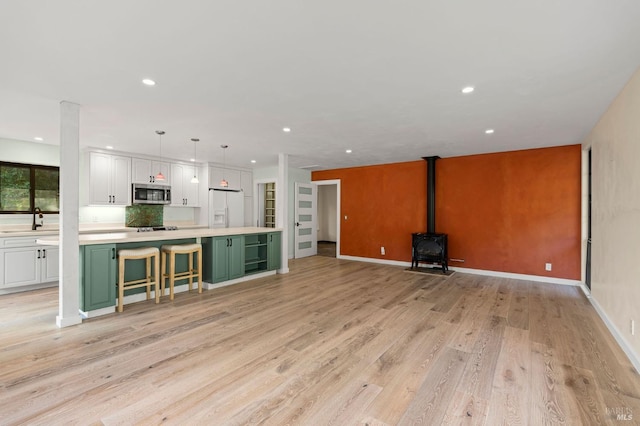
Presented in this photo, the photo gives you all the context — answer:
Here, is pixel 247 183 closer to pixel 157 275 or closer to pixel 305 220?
pixel 305 220

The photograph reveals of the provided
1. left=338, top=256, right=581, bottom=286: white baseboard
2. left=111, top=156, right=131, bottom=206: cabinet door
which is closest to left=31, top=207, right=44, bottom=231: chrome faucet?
left=111, top=156, right=131, bottom=206: cabinet door

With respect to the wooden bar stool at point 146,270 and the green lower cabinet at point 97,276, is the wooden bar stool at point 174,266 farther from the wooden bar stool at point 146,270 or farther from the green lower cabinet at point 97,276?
the green lower cabinet at point 97,276

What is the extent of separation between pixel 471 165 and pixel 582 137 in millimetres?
1740

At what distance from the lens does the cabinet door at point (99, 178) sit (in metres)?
5.55

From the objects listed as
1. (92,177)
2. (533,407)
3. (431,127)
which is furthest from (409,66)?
(92,177)

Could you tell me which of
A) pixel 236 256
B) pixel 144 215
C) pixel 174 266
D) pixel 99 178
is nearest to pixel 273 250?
pixel 236 256

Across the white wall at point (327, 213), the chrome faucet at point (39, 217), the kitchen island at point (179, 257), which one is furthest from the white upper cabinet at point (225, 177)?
the white wall at point (327, 213)

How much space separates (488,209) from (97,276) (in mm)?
6377

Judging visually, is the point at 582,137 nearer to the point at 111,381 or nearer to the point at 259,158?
the point at 259,158

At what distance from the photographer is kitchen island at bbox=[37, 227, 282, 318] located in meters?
3.46

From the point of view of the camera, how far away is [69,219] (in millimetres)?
3246

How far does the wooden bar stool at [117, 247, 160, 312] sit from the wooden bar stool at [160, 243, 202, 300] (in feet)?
0.51

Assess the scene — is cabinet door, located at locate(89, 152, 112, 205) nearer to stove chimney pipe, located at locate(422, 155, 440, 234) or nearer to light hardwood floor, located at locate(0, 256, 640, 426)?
light hardwood floor, located at locate(0, 256, 640, 426)

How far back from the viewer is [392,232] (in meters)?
7.04
